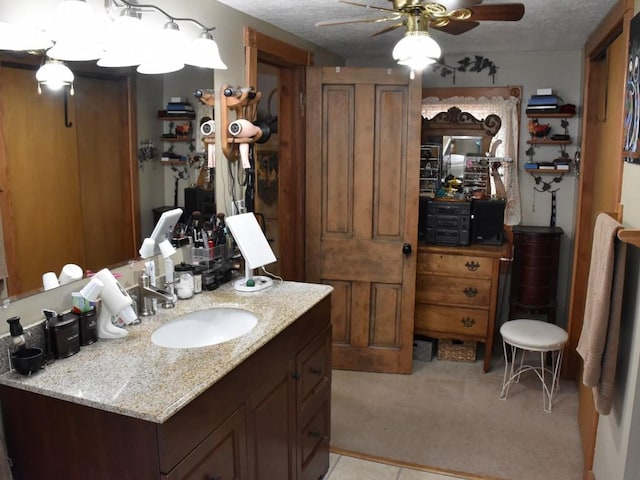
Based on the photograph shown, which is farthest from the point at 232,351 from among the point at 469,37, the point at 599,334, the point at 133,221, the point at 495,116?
the point at 495,116

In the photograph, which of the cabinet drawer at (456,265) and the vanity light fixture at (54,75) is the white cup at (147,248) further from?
the cabinet drawer at (456,265)

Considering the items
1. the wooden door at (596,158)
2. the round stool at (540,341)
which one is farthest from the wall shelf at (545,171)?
the round stool at (540,341)

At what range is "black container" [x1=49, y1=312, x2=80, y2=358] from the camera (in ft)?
5.21

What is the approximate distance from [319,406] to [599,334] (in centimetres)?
116

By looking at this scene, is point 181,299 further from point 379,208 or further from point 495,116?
point 495,116

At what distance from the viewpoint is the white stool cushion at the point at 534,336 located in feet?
10.2

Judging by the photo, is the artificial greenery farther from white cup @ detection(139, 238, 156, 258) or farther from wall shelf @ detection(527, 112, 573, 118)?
white cup @ detection(139, 238, 156, 258)

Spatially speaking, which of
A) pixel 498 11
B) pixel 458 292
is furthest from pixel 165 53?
pixel 458 292

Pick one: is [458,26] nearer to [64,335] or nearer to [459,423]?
[64,335]

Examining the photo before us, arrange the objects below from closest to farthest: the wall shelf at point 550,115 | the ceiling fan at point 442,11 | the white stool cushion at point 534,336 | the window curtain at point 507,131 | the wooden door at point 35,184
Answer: the wooden door at point 35,184, the ceiling fan at point 442,11, the white stool cushion at point 534,336, the wall shelf at point 550,115, the window curtain at point 507,131

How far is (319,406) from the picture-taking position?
239cm

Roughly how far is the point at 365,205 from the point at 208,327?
5.48ft

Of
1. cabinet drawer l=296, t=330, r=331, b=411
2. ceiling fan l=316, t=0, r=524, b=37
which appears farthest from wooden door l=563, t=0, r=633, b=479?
cabinet drawer l=296, t=330, r=331, b=411

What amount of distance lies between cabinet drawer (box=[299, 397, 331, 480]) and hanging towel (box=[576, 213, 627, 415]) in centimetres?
109
